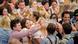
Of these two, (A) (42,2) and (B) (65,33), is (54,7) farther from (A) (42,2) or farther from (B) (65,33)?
(B) (65,33)

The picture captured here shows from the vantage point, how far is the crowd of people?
2.66 m

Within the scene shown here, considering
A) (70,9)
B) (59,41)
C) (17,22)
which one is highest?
(17,22)

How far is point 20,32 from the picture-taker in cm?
257

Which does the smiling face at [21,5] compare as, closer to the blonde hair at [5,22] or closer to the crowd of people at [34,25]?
the crowd of people at [34,25]

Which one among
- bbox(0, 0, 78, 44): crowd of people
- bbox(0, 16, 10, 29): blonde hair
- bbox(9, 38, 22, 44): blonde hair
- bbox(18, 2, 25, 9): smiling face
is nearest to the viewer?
bbox(9, 38, 22, 44): blonde hair

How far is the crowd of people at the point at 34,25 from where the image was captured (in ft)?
8.74

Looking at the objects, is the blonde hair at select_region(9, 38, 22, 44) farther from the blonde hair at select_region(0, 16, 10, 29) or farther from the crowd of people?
the blonde hair at select_region(0, 16, 10, 29)

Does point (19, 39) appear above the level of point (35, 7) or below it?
above

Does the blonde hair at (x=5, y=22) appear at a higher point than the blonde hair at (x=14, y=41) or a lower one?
lower

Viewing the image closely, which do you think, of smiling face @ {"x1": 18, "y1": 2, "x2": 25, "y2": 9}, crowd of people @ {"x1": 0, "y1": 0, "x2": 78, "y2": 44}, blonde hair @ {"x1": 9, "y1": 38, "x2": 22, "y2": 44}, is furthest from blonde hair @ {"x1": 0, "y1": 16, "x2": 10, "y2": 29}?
blonde hair @ {"x1": 9, "y1": 38, "x2": 22, "y2": 44}

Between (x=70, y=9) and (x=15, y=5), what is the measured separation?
976 mm

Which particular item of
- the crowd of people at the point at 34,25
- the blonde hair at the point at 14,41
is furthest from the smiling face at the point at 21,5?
the blonde hair at the point at 14,41

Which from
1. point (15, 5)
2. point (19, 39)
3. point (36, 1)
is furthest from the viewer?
point (36, 1)

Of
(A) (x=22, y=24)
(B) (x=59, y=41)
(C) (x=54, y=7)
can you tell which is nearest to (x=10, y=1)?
(C) (x=54, y=7)
